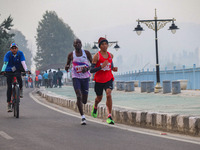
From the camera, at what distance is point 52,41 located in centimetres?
13612

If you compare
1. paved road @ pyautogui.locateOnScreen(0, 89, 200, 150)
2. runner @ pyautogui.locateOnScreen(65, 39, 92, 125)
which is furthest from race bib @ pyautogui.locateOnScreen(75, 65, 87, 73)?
paved road @ pyautogui.locateOnScreen(0, 89, 200, 150)

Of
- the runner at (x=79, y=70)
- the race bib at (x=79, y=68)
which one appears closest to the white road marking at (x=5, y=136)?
the runner at (x=79, y=70)

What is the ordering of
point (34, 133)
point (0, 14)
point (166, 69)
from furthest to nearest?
point (0, 14) < point (166, 69) < point (34, 133)

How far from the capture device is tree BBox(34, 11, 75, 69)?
134625mm

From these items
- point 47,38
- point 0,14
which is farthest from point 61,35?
point 0,14

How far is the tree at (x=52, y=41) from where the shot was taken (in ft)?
442

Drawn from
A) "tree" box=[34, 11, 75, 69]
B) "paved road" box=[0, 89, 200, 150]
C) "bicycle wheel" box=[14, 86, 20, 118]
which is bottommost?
"paved road" box=[0, 89, 200, 150]

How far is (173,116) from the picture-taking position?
918cm

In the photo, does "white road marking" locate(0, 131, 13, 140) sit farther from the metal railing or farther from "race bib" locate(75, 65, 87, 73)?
the metal railing

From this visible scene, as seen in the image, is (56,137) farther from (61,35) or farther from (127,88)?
(61,35)

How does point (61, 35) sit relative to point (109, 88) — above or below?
above

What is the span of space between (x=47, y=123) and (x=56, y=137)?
2474 mm

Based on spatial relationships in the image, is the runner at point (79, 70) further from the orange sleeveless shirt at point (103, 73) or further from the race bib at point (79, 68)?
the orange sleeveless shirt at point (103, 73)

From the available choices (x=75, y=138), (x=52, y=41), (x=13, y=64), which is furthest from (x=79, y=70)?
(x=52, y=41)
